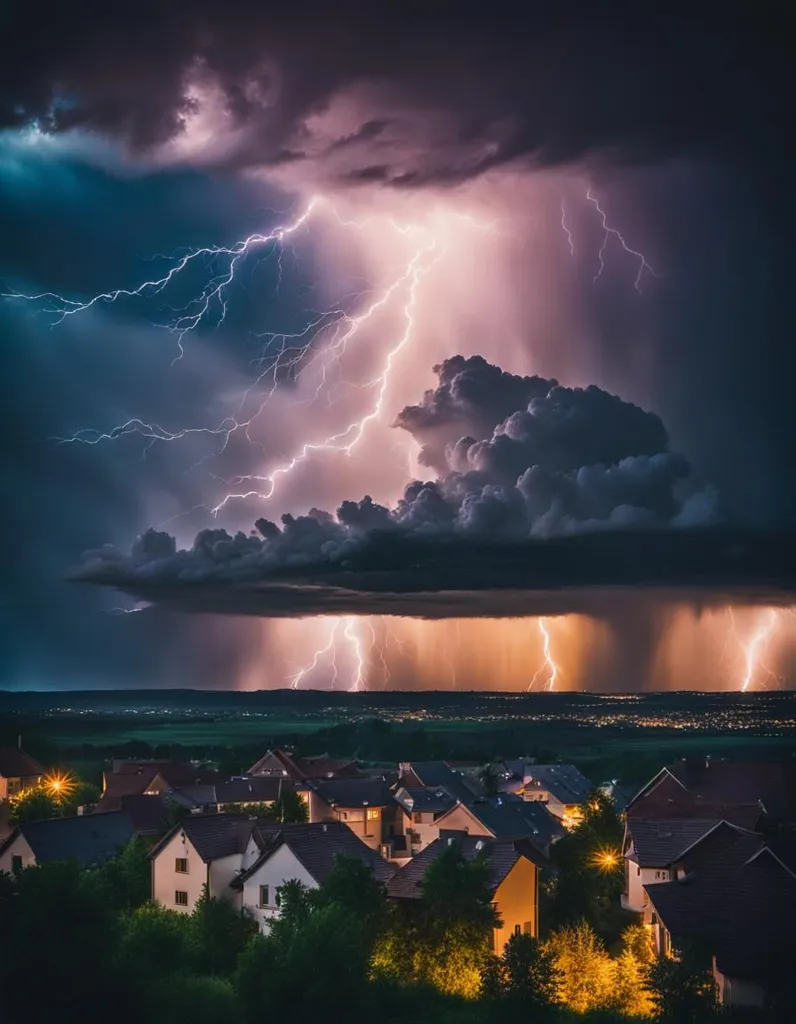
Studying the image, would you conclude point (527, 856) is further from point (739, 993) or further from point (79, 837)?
point (79, 837)

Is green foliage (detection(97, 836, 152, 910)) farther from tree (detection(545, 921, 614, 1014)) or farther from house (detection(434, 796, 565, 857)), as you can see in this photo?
tree (detection(545, 921, 614, 1014))

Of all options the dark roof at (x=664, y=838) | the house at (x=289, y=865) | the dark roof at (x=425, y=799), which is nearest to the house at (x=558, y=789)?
the dark roof at (x=425, y=799)

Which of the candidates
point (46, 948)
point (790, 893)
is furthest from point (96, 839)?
point (790, 893)

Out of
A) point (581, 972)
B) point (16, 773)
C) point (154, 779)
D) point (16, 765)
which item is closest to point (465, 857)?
point (581, 972)

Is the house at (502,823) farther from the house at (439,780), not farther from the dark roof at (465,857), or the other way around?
the house at (439,780)

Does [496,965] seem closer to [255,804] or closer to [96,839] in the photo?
[96,839]
